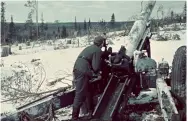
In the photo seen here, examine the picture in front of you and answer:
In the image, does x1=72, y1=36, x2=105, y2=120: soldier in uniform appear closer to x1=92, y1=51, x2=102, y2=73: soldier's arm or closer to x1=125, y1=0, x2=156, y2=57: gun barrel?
x1=92, y1=51, x2=102, y2=73: soldier's arm

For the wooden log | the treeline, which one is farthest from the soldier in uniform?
the treeline

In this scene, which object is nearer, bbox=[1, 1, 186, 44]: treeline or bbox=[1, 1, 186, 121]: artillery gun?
bbox=[1, 1, 186, 121]: artillery gun

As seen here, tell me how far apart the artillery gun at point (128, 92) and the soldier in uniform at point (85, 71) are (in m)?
0.30

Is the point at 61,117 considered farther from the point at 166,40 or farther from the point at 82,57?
the point at 166,40

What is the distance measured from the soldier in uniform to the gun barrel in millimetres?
1222

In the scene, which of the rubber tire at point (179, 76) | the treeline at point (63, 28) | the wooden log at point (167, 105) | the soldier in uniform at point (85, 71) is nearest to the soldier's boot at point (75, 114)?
the soldier in uniform at point (85, 71)

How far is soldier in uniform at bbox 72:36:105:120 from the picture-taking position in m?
6.08

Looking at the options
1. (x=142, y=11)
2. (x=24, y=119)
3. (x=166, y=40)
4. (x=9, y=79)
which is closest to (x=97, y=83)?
(x=24, y=119)

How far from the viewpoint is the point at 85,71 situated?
20.0 ft

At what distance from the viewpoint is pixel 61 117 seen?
691 cm

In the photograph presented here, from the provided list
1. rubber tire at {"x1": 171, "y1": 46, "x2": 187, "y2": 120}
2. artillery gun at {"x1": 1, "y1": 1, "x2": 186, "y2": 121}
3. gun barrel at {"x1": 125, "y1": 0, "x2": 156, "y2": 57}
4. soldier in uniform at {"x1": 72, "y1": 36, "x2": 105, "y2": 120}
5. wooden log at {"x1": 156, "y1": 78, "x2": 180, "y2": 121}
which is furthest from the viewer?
gun barrel at {"x1": 125, "y1": 0, "x2": 156, "y2": 57}

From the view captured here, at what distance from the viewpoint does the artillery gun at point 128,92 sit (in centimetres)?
589

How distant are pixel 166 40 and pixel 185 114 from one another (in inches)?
467

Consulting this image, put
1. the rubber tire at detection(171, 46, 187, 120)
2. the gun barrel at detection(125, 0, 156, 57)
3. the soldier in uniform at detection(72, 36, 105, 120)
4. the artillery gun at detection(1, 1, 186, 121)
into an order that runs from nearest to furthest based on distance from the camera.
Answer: the artillery gun at detection(1, 1, 186, 121)
the soldier in uniform at detection(72, 36, 105, 120)
the rubber tire at detection(171, 46, 187, 120)
the gun barrel at detection(125, 0, 156, 57)
